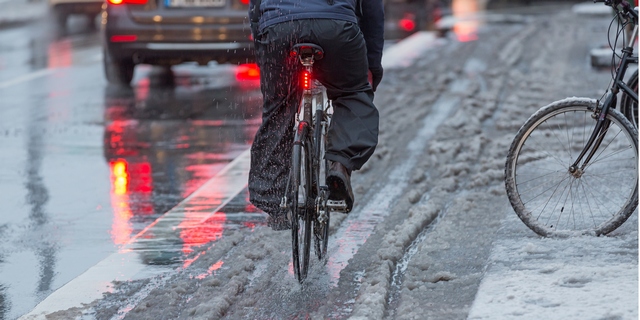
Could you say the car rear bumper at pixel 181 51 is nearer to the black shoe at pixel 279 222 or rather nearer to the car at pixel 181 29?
the car at pixel 181 29

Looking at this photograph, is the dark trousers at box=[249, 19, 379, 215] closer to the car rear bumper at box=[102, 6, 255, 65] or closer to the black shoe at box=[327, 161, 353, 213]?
the black shoe at box=[327, 161, 353, 213]

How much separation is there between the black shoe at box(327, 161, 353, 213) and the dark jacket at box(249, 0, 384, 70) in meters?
0.49

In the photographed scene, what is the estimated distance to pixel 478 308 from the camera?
4180 millimetres

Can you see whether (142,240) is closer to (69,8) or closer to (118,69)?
(118,69)

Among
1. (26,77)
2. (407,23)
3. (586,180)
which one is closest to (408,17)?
(407,23)

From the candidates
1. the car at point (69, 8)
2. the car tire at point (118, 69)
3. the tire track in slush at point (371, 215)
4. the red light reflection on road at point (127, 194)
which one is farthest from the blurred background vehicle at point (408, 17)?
the red light reflection on road at point (127, 194)

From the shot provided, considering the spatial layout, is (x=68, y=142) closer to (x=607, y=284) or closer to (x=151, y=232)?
(x=151, y=232)

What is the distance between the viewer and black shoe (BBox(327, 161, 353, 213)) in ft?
15.4

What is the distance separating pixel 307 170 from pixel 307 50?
19.5 inches

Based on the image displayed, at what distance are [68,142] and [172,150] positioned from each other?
0.99m

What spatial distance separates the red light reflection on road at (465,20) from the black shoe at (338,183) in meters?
12.4

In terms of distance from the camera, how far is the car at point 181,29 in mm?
11578

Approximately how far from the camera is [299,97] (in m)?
4.72

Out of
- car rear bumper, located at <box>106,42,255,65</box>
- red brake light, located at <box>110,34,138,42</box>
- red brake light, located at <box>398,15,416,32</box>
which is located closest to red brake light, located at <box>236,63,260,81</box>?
car rear bumper, located at <box>106,42,255,65</box>
